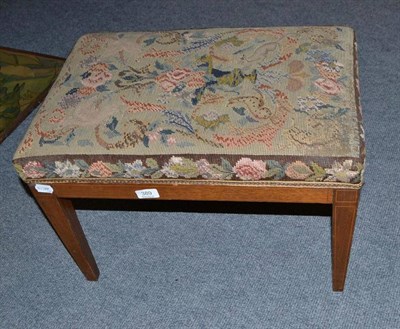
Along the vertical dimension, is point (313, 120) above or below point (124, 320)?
above

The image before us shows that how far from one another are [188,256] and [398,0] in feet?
4.23

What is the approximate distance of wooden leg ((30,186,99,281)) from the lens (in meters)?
1.30

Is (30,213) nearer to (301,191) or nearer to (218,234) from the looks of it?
(218,234)

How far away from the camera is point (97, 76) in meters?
1.35

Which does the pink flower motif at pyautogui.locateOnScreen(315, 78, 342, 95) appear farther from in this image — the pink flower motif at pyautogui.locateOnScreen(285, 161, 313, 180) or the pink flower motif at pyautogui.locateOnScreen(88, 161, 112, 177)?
the pink flower motif at pyautogui.locateOnScreen(88, 161, 112, 177)

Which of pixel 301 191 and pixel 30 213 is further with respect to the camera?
pixel 30 213

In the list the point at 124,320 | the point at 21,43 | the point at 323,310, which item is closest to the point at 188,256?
the point at 124,320

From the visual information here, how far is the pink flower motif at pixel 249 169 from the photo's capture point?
1.14 metres

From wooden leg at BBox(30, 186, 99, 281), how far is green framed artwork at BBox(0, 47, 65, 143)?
25.6 inches

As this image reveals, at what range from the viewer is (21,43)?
7.72 feet

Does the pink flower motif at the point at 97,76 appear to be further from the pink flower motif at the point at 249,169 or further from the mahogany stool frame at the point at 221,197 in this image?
the pink flower motif at the point at 249,169

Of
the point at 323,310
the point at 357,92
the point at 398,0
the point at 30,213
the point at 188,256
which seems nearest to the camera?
the point at 357,92

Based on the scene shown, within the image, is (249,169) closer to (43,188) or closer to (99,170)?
(99,170)

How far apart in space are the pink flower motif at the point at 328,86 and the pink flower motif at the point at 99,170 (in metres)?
0.46
